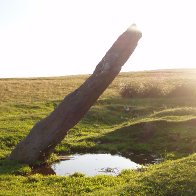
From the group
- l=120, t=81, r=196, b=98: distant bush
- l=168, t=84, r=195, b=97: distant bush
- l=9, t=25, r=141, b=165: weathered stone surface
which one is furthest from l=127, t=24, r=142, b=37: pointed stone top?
l=168, t=84, r=195, b=97: distant bush

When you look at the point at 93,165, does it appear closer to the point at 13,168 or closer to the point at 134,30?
the point at 13,168

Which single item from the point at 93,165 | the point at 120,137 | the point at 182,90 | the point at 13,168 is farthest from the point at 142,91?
the point at 13,168

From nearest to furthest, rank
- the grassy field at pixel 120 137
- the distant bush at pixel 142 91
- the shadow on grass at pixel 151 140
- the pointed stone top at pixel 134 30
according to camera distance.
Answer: the grassy field at pixel 120 137 → the pointed stone top at pixel 134 30 → the shadow on grass at pixel 151 140 → the distant bush at pixel 142 91

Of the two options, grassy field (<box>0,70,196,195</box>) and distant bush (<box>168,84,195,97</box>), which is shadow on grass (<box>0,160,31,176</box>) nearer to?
grassy field (<box>0,70,196,195</box>)

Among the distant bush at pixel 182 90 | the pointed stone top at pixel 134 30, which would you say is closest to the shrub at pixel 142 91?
the distant bush at pixel 182 90

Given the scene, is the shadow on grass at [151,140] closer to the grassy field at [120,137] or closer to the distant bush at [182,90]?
the grassy field at [120,137]

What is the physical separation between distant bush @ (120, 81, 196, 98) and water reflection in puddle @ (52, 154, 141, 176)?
75.8 feet

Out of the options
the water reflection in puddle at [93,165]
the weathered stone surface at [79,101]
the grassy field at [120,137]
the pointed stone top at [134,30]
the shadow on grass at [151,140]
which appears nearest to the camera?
the grassy field at [120,137]

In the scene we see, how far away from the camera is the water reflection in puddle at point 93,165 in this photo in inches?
960

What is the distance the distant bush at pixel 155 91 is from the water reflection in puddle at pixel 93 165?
23.1 meters

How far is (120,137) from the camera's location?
31375mm

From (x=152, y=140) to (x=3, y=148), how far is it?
31.8 ft

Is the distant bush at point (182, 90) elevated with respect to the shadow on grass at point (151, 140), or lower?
elevated

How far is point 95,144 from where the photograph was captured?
29.9m
